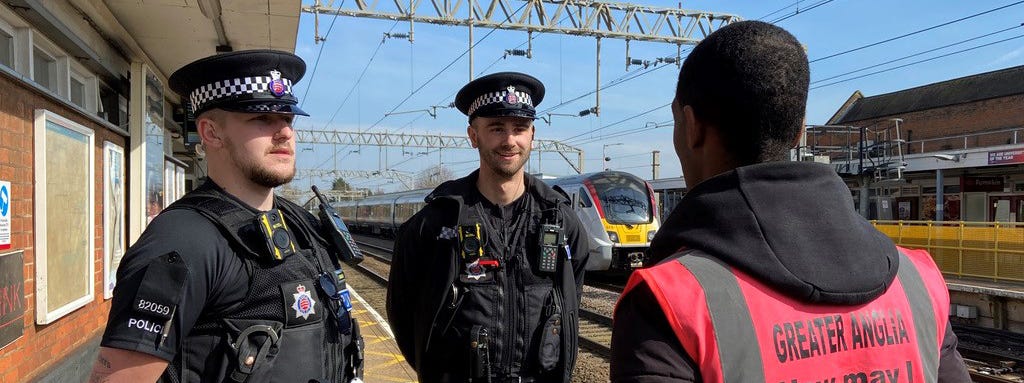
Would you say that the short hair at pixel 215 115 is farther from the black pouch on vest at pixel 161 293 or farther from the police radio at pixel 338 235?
the black pouch on vest at pixel 161 293

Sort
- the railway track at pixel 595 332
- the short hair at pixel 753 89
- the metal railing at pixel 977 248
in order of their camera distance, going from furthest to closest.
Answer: the metal railing at pixel 977 248
the railway track at pixel 595 332
the short hair at pixel 753 89

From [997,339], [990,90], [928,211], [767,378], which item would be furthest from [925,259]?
[990,90]

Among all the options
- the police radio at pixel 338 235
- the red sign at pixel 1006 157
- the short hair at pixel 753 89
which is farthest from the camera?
the red sign at pixel 1006 157

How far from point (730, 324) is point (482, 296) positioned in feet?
5.80

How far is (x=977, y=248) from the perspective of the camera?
13453 mm

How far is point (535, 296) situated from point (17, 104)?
3.12 m

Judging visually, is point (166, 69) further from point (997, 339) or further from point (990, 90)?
point (990, 90)

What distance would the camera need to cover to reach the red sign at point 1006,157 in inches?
728

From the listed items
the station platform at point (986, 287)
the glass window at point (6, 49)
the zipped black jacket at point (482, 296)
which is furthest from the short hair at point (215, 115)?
the station platform at point (986, 287)

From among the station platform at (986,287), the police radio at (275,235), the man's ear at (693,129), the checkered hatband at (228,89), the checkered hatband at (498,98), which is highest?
the checkered hatband at (498,98)

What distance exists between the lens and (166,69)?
788 cm

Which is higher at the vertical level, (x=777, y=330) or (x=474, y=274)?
(x=777, y=330)

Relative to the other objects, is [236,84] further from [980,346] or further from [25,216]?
[980,346]

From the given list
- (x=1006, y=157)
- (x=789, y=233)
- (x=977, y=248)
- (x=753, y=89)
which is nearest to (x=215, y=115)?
(x=753, y=89)
